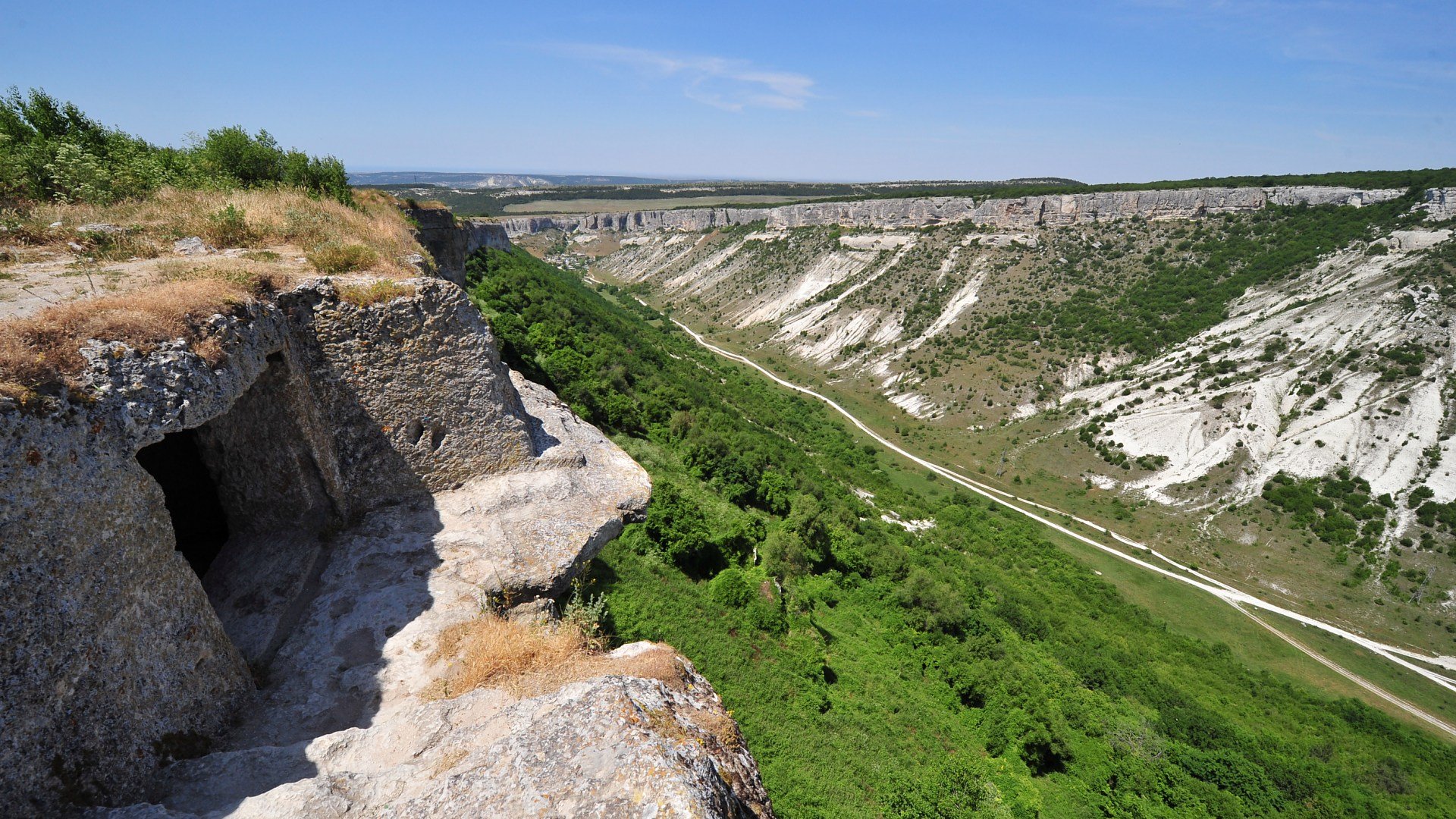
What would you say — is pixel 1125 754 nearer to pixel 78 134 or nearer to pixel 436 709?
pixel 436 709

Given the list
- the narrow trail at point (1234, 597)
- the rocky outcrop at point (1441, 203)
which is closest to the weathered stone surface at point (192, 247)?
the narrow trail at point (1234, 597)

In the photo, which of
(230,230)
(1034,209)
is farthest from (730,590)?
(1034,209)

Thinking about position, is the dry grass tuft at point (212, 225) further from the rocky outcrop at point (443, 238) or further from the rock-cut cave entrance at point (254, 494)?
the rocky outcrop at point (443, 238)

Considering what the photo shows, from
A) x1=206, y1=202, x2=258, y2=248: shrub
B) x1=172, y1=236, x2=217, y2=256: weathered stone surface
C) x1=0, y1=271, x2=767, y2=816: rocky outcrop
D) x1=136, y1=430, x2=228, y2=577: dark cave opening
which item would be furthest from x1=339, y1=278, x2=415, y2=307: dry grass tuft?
x1=206, y1=202, x2=258, y2=248: shrub

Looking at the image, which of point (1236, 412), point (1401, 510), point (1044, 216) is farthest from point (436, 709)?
point (1044, 216)

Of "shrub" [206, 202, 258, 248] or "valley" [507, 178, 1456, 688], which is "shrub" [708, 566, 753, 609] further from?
"valley" [507, 178, 1456, 688]
